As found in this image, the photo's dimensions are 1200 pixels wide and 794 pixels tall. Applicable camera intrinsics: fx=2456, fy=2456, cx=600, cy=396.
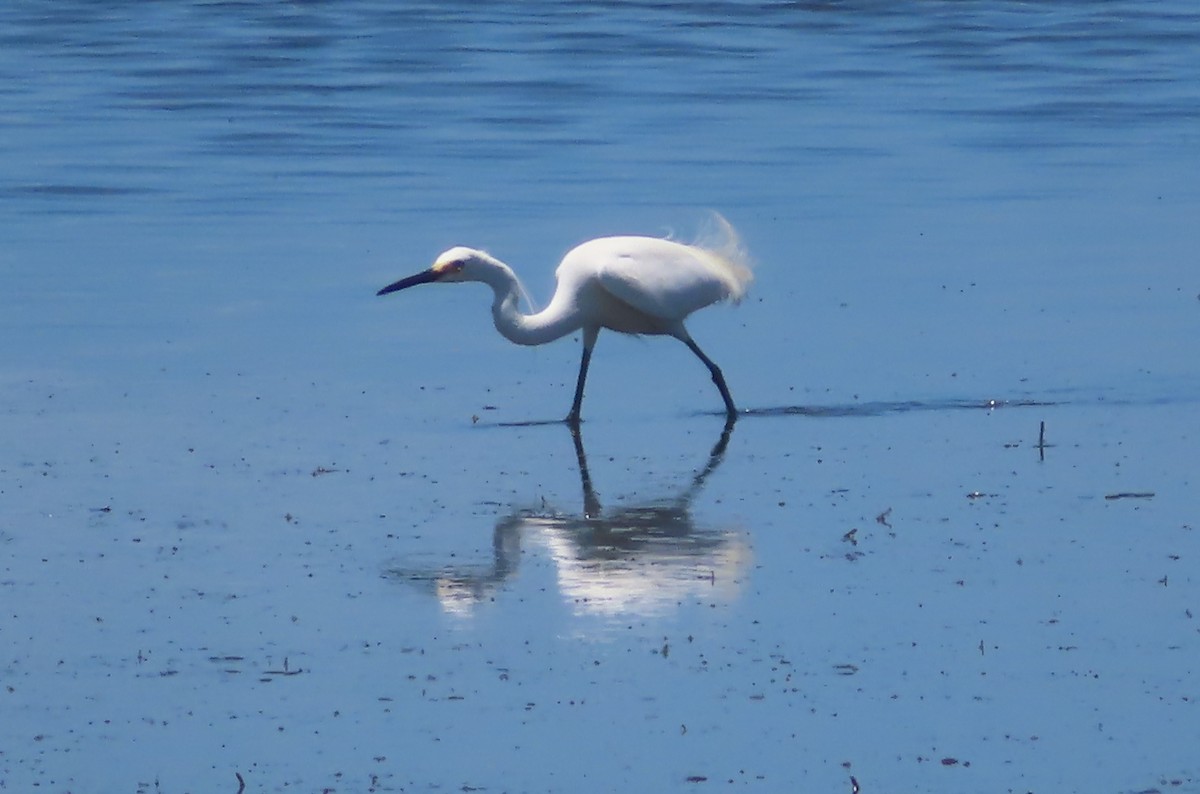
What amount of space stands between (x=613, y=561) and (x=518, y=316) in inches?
137

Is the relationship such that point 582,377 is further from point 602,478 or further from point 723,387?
point 602,478

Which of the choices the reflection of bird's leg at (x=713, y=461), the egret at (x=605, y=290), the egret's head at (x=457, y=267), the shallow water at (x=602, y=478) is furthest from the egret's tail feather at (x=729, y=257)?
the egret's head at (x=457, y=267)

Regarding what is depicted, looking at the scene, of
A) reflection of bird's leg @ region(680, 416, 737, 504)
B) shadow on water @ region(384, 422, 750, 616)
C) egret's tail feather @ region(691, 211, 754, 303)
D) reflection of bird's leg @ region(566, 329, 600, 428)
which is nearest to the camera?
shadow on water @ region(384, 422, 750, 616)

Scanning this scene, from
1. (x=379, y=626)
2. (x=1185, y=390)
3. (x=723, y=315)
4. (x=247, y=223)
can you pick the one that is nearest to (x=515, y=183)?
(x=247, y=223)

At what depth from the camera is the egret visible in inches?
488

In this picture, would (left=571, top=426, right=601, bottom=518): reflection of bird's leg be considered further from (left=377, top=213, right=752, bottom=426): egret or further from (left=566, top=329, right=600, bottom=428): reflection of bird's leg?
(left=377, top=213, right=752, bottom=426): egret

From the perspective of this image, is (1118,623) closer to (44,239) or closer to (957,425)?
(957,425)

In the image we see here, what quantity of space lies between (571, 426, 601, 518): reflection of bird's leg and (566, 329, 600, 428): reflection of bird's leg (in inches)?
4.4

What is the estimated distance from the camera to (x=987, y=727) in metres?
7.11

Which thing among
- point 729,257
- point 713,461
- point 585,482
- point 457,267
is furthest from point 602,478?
point 729,257

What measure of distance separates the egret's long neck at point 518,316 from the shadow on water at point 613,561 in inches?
86.2

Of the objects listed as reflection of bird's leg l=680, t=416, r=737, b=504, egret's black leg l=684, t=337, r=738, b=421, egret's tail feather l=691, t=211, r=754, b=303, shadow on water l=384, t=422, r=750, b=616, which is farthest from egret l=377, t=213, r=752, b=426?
shadow on water l=384, t=422, r=750, b=616

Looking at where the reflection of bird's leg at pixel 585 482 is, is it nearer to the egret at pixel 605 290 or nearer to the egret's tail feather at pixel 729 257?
the egret at pixel 605 290

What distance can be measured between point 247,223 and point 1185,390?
9184 millimetres
